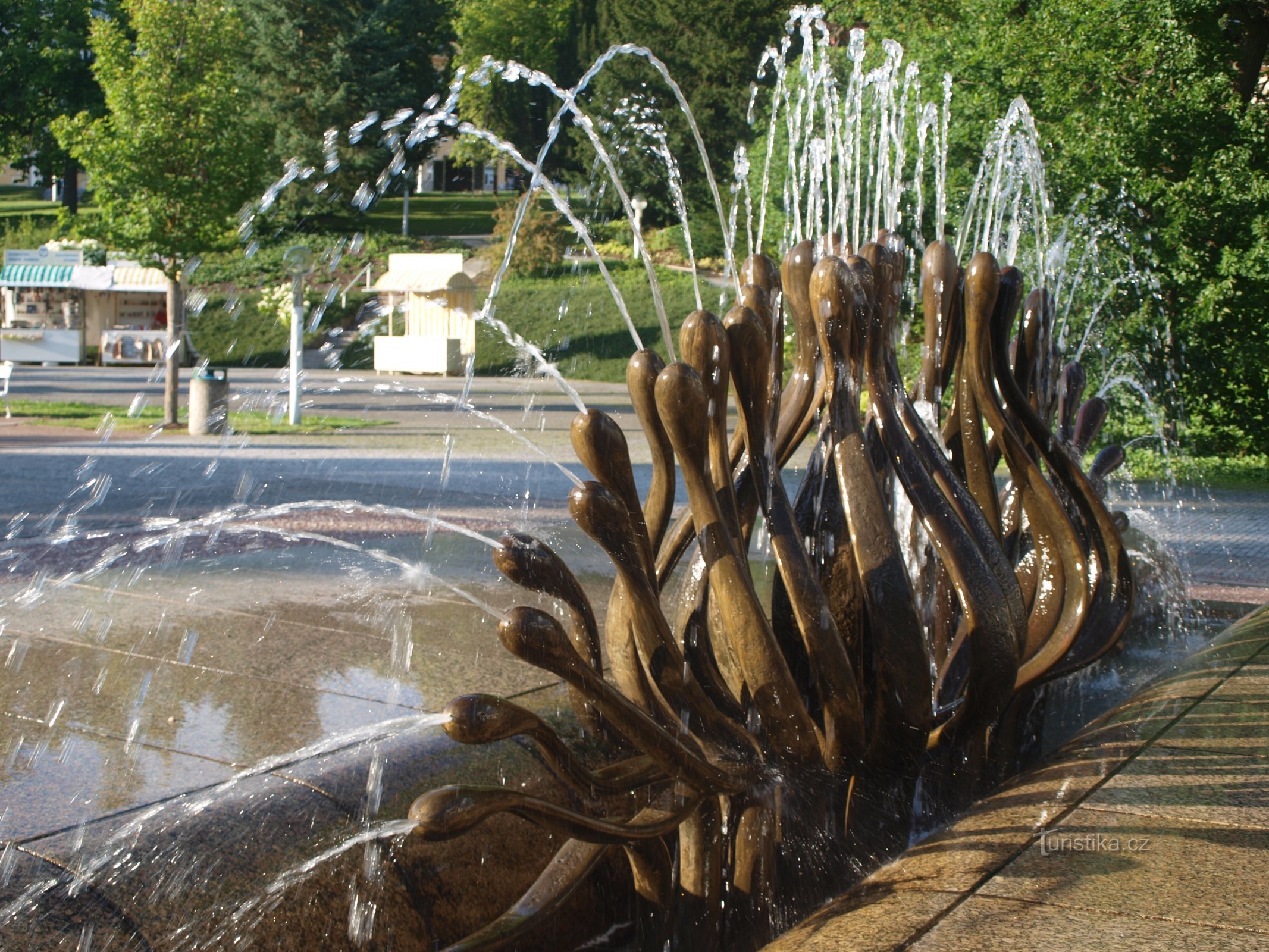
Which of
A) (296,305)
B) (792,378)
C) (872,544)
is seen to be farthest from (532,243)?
(872,544)

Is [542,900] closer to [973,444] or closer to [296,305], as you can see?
[973,444]

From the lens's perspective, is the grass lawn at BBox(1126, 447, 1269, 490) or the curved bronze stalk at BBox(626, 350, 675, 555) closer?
the curved bronze stalk at BBox(626, 350, 675, 555)

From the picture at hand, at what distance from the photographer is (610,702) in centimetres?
206

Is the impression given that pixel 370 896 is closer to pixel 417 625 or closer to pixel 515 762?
pixel 515 762

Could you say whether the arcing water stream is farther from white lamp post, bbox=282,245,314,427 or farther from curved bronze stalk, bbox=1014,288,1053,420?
white lamp post, bbox=282,245,314,427

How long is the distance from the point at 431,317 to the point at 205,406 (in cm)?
1536

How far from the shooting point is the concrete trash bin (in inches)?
562

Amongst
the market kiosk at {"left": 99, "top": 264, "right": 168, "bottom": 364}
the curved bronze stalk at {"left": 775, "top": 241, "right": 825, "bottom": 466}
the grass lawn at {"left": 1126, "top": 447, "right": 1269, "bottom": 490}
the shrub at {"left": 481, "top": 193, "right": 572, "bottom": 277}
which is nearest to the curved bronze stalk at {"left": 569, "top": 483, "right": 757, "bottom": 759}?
the curved bronze stalk at {"left": 775, "top": 241, "right": 825, "bottom": 466}

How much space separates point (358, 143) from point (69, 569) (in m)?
43.5

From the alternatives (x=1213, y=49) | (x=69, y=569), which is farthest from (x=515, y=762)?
(x=1213, y=49)

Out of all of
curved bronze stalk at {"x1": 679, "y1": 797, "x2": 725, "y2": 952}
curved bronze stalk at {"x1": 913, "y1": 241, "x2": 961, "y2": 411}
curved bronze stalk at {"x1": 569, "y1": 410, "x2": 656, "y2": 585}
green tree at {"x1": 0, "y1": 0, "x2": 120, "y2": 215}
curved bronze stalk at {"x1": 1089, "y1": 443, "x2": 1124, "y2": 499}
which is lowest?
curved bronze stalk at {"x1": 679, "y1": 797, "x2": 725, "y2": 952}

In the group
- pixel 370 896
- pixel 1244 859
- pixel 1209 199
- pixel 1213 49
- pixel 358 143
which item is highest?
pixel 358 143

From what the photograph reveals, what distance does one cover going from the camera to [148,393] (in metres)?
20.5

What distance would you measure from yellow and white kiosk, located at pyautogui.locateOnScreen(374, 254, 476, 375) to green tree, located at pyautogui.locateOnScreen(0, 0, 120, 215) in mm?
30374
